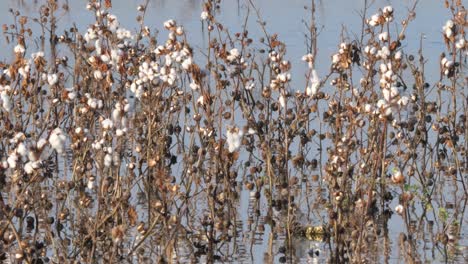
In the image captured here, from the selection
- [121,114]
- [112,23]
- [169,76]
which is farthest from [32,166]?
[112,23]

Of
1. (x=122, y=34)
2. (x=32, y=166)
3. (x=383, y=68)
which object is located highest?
(x=122, y=34)

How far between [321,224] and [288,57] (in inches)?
266

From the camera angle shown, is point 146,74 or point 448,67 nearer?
point 146,74

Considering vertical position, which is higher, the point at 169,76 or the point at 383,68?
the point at 169,76

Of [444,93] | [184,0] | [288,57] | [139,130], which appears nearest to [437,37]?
[288,57]

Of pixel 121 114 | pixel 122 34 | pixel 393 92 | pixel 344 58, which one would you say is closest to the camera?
pixel 121 114

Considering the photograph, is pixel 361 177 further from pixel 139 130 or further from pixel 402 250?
pixel 139 130

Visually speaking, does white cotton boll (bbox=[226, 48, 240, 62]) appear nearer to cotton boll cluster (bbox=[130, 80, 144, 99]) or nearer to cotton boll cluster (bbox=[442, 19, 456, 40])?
cotton boll cluster (bbox=[130, 80, 144, 99])

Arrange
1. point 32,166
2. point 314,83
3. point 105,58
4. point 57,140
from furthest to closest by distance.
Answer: point 105,58
point 314,83
point 32,166
point 57,140

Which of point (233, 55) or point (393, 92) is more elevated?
point (233, 55)

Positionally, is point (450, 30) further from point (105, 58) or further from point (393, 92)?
point (105, 58)

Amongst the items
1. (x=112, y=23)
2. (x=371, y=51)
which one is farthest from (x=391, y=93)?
(x=112, y=23)

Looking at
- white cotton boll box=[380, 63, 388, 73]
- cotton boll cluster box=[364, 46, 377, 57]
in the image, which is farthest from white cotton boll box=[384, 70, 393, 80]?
cotton boll cluster box=[364, 46, 377, 57]

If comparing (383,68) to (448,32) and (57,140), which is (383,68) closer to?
(448,32)
